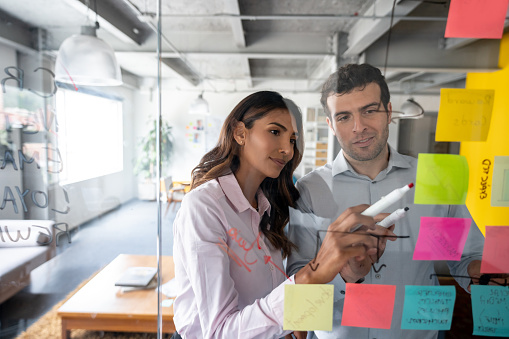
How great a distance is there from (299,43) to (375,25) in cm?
19

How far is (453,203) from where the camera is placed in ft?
2.49

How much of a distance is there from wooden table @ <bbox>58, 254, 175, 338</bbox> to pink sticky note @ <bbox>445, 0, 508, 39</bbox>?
1.06 m

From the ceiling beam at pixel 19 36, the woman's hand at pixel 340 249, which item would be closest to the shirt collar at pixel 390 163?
the woman's hand at pixel 340 249

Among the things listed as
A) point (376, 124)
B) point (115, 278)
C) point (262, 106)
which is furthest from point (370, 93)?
point (115, 278)

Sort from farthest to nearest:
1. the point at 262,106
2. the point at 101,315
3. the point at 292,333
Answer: the point at 101,315, the point at 292,333, the point at 262,106

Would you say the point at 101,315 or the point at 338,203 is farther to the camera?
the point at 101,315

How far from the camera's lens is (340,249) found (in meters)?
0.70

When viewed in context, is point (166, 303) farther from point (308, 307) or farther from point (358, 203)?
point (358, 203)

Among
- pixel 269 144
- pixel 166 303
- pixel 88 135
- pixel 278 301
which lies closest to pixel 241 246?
pixel 278 301

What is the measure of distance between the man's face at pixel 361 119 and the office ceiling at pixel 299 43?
0.21 feet

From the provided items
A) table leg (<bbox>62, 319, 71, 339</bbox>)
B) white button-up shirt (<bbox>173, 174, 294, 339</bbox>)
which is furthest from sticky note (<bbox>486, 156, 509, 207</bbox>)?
table leg (<bbox>62, 319, 71, 339</bbox>)

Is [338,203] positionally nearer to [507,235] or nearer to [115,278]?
[507,235]

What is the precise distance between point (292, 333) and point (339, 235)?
0.32 meters

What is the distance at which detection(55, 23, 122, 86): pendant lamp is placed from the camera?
0.83 meters
